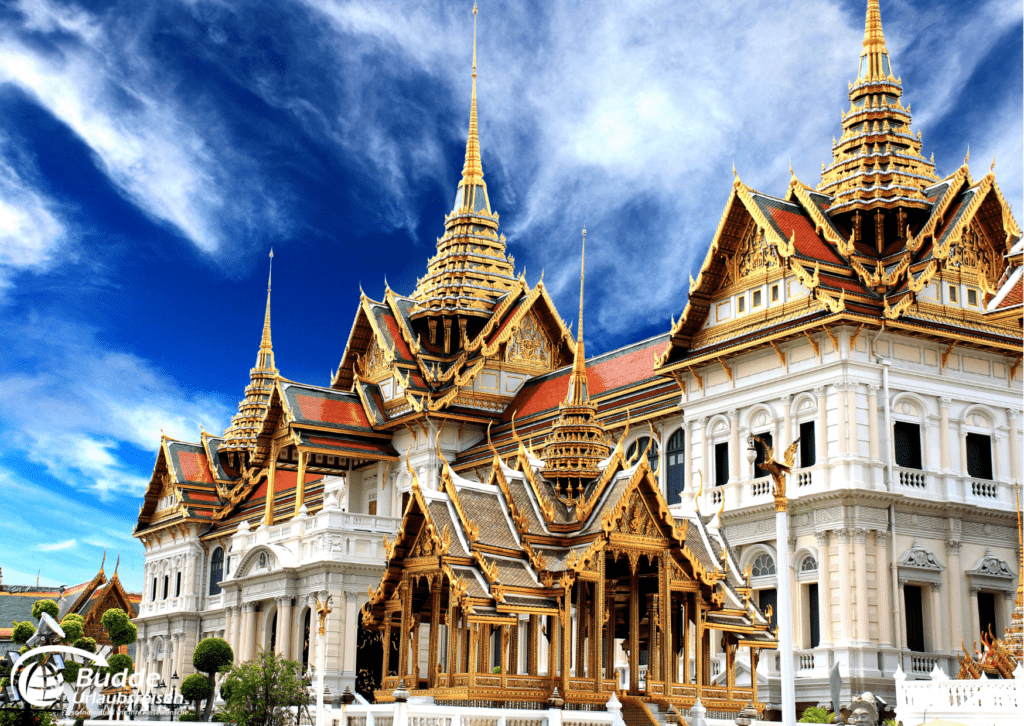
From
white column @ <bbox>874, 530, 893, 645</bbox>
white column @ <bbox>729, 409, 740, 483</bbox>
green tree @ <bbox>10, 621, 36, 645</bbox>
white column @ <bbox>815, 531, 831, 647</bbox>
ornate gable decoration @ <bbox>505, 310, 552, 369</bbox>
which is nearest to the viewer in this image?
white column @ <bbox>874, 530, 893, 645</bbox>

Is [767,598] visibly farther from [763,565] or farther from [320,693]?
[320,693]

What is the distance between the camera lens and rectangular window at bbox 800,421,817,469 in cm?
3070

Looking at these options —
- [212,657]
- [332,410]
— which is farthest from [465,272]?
[212,657]

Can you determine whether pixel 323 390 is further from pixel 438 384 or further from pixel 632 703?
pixel 632 703

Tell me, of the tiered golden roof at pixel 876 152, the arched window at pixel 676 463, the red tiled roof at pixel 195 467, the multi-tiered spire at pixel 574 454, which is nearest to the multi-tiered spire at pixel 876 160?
the tiered golden roof at pixel 876 152

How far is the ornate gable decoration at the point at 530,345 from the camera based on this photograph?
4734 cm

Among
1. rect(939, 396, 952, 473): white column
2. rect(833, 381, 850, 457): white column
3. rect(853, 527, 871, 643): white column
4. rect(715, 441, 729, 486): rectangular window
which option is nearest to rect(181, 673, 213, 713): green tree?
rect(715, 441, 729, 486): rectangular window

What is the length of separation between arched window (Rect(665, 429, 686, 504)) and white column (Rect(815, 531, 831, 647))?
18.7ft

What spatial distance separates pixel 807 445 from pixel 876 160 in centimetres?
888

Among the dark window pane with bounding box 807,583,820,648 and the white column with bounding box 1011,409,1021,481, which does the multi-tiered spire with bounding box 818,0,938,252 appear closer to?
the white column with bounding box 1011,409,1021,481

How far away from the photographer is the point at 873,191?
3409cm

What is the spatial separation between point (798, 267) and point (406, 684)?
1676 cm

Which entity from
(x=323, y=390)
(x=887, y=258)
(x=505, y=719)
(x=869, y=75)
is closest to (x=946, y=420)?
(x=887, y=258)

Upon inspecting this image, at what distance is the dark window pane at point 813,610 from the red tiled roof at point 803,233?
783 cm
